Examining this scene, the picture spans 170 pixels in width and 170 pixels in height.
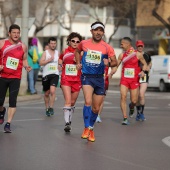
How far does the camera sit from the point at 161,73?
32.5 meters

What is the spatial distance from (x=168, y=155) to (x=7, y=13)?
41277 millimetres

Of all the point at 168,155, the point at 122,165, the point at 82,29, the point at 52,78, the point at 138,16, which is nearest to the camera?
the point at 122,165

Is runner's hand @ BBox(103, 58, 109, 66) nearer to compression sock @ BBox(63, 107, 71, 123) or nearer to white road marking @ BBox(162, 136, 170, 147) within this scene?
white road marking @ BBox(162, 136, 170, 147)

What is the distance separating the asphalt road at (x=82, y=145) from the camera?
28.9 ft

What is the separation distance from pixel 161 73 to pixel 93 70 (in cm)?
2151

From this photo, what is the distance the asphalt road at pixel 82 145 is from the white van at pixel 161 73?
15.9 metres

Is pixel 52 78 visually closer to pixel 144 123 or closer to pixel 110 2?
pixel 144 123

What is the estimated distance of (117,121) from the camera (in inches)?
599

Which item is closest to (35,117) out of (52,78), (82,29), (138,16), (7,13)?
(52,78)

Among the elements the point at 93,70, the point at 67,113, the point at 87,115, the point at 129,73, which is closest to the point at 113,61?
the point at 93,70

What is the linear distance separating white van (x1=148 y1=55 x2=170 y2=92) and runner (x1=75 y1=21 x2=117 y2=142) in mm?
20569

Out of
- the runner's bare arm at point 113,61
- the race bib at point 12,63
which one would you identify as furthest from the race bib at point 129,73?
the runner's bare arm at point 113,61

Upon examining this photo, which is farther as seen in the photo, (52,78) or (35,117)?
(52,78)

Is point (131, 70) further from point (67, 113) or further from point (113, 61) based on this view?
point (113, 61)
